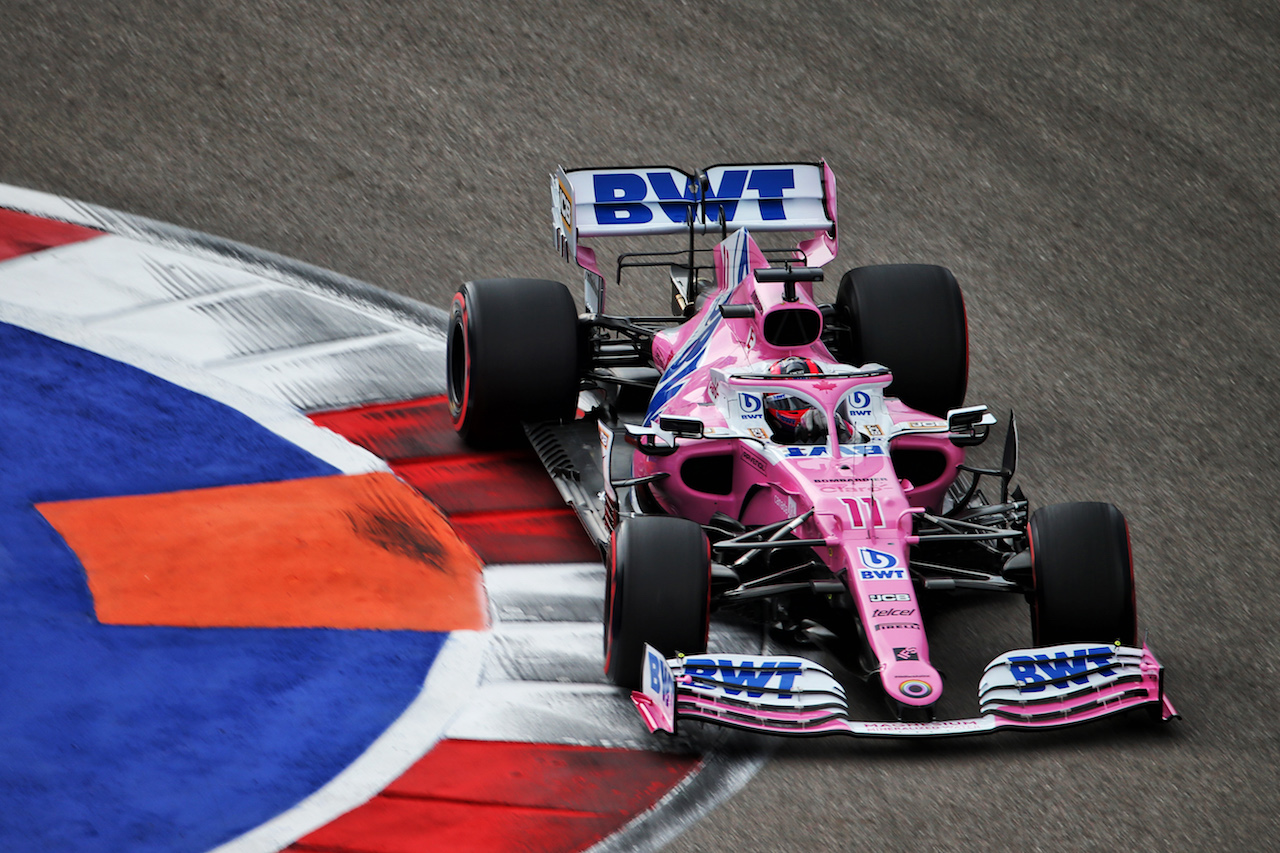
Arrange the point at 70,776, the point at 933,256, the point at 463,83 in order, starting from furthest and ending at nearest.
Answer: the point at 463,83 < the point at 933,256 < the point at 70,776

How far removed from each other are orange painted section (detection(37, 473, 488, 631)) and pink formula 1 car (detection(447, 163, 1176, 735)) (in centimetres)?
78

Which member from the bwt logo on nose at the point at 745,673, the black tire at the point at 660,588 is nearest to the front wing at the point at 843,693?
the bwt logo on nose at the point at 745,673

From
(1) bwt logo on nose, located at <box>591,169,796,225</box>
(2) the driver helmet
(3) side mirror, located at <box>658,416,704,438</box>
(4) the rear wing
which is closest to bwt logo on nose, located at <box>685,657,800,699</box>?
(3) side mirror, located at <box>658,416,704,438</box>

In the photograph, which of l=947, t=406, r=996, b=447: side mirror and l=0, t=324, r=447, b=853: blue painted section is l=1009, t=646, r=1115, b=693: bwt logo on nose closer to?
l=947, t=406, r=996, b=447: side mirror

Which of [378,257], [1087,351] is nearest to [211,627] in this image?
[378,257]

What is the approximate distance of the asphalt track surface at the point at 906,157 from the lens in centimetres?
910

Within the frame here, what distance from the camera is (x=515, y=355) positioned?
338 inches

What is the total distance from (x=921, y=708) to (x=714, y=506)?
160 centimetres

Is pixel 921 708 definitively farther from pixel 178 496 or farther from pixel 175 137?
pixel 175 137

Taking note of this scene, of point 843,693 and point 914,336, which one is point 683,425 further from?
point 914,336

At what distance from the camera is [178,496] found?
7.98m

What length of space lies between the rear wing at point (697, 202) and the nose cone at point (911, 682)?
10.9ft

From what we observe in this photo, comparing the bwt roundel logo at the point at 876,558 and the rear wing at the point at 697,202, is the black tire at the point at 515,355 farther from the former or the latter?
the bwt roundel logo at the point at 876,558

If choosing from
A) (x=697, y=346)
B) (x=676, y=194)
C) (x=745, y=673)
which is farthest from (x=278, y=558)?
(x=676, y=194)
